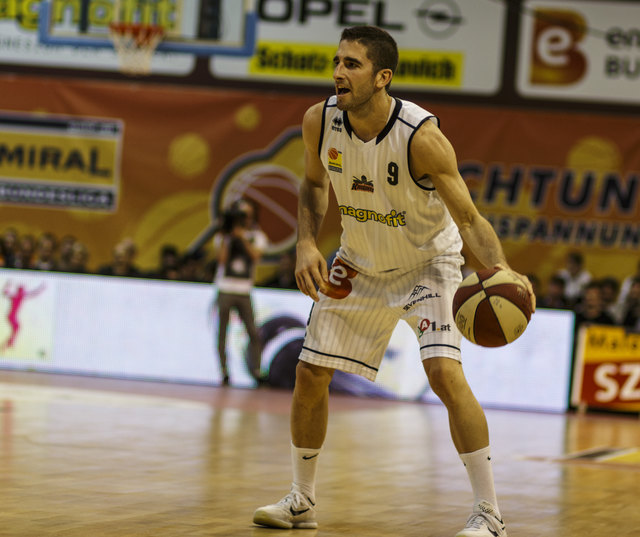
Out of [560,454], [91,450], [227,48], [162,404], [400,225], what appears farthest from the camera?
[227,48]

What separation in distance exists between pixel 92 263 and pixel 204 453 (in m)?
9.80

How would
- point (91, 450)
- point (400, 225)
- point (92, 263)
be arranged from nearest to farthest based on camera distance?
point (400, 225), point (91, 450), point (92, 263)

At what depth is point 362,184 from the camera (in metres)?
4.83

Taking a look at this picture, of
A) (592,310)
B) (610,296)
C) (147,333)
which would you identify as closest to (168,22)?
(147,333)

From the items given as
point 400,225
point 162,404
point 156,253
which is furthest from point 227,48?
point 400,225

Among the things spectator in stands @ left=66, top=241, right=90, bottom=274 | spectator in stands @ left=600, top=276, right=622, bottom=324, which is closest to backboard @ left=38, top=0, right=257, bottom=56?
spectator in stands @ left=66, top=241, right=90, bottom=274

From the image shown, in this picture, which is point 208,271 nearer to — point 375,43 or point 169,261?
point 169,261

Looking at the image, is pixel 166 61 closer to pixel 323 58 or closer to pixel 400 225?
pixel 323 58

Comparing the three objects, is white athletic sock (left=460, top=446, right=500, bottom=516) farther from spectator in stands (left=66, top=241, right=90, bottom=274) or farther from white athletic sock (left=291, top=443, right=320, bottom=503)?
spectator in stands (left=66, top=241, right=90, bottom=274)

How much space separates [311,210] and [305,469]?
1.12 m

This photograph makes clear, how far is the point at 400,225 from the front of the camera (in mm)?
4828

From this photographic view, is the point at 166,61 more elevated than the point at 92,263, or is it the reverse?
the point at 166,61

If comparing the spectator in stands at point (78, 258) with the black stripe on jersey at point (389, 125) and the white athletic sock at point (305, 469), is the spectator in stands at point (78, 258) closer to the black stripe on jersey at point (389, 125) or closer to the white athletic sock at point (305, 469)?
the white athletic sock at point (305, 469)

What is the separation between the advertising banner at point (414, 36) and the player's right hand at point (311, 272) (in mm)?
11946
